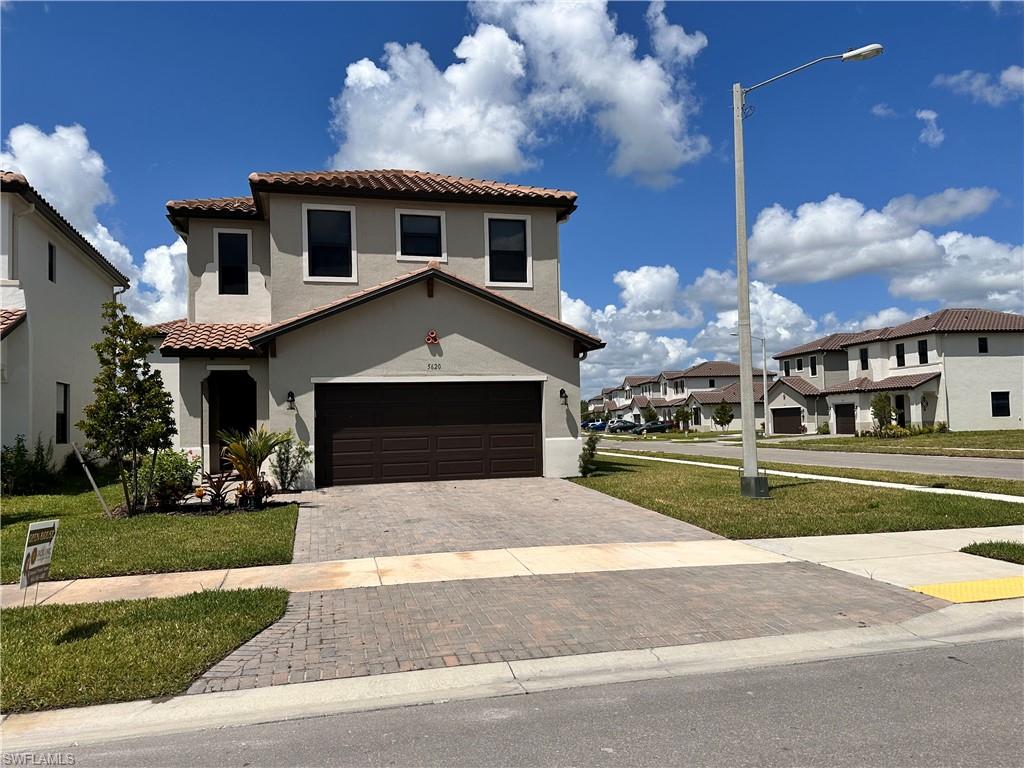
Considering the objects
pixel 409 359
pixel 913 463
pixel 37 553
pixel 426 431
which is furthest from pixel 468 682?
pixel 913 463

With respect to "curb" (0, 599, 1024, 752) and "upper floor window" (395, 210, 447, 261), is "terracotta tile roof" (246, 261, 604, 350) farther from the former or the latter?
"curb" (0, 599, 1024, 752)

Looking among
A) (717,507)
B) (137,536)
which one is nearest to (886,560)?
(717,507)

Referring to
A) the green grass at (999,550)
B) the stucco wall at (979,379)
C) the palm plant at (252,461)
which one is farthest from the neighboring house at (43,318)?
the stucco wall at (979,379)

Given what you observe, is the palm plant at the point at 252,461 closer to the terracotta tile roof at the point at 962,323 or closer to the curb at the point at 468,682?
the curb at the point at 468,682

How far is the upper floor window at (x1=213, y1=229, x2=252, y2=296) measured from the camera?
1944cm

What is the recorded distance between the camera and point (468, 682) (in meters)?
5.43

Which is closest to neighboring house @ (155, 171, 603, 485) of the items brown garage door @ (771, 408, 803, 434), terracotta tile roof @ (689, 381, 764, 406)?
brown garage door @ (771, 408, 803, 434)

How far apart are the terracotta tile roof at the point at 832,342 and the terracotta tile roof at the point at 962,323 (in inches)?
138

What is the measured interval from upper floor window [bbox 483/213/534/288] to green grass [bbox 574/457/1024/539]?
607 centimetres

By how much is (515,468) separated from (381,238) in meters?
7.14

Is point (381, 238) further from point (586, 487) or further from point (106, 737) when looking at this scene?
point (106, 737)

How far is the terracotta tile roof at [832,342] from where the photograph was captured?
177 feet

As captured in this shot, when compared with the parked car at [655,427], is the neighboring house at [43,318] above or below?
above

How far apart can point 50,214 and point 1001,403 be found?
52.2 metres
